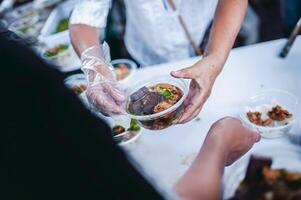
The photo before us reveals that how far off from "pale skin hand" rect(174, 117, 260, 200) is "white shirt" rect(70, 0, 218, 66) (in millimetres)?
761

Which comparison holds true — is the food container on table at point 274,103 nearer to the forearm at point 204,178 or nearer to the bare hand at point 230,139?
the bare hand at point 230,139

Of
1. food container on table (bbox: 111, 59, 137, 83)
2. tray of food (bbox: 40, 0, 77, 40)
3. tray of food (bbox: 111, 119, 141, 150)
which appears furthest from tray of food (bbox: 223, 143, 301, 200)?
tray of food (bbox: 40, 0, 77, 40)

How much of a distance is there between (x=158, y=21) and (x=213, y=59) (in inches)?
20.6

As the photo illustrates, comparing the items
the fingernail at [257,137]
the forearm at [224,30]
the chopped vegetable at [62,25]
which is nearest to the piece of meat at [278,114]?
the fingernail at [257,137]

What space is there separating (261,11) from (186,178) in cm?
347

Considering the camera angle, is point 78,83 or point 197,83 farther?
point 78,83

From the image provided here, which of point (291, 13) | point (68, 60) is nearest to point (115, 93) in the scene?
point (68, 60)

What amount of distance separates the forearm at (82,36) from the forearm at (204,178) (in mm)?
797

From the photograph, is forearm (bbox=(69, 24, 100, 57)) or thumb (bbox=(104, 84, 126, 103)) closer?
thumb (bbox=(104, 84, 126, 103))

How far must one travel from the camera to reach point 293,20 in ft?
8.29

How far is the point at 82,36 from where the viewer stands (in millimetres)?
1619

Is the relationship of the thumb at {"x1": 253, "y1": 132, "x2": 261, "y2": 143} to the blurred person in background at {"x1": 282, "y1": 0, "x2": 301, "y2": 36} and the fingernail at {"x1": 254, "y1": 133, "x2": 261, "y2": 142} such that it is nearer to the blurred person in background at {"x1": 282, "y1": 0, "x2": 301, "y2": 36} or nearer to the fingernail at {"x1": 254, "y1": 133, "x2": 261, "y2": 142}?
the fingernail at {"x1": 254, "y1": 133, "x2": 261, "y2": 142}

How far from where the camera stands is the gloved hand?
1204 mm

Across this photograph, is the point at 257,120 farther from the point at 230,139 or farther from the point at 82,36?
the point at 82,36
